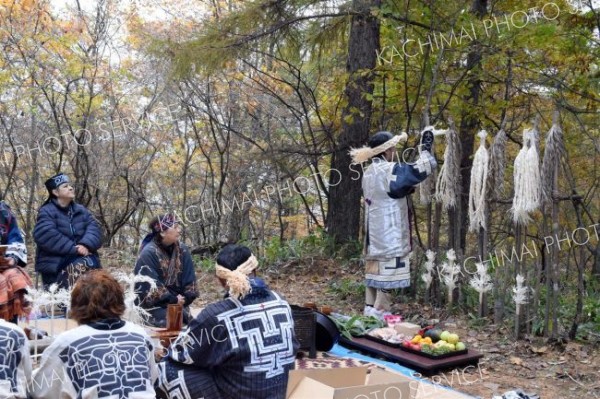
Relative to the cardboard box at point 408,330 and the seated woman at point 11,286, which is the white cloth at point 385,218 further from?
the seated woman at point 11,286

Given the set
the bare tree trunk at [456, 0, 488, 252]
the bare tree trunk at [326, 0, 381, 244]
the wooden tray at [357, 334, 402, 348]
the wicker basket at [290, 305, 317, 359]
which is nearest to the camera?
the wicker basket at [290, 305, 317, 359]

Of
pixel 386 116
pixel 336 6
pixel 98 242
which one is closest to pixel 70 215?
pixel 98 242

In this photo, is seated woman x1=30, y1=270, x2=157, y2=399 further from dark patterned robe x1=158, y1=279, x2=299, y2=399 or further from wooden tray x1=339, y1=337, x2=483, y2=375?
wooden tray x1=339, y1=337, x2=483, y2=375

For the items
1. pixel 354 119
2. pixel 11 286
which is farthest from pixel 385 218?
pixel 11 286

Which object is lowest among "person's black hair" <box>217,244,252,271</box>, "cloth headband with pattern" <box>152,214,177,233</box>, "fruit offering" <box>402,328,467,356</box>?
"fruit offering" <box>402,328,467,356</box>

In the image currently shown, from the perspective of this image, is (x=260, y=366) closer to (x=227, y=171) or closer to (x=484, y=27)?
(x=484, y=27)

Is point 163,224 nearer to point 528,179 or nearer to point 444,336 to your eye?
point 444,336

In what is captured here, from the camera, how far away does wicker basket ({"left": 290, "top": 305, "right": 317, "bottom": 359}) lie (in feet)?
15.4

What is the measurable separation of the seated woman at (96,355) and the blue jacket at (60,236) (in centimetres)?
328

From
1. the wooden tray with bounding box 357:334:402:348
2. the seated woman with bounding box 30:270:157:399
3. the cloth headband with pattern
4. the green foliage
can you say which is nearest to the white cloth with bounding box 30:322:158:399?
the seated woman with bounding box 30:270:157:399

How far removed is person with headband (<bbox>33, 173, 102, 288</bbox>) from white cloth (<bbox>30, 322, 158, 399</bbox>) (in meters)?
3.32

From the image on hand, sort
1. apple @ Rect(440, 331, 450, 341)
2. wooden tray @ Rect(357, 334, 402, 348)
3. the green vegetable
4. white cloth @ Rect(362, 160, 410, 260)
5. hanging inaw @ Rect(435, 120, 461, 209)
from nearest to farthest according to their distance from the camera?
apple @ Rect(440, 331, 450, 341) → wooden tray @ Rect(357, 334, 402, 348) → the green vegetable → white cloth @ Rect(362, 160, 410, 260) → hanging inaw @ Rect(435, 120, 461, 209)

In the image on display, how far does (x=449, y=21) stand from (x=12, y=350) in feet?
19.9

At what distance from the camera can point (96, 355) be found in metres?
2.56
